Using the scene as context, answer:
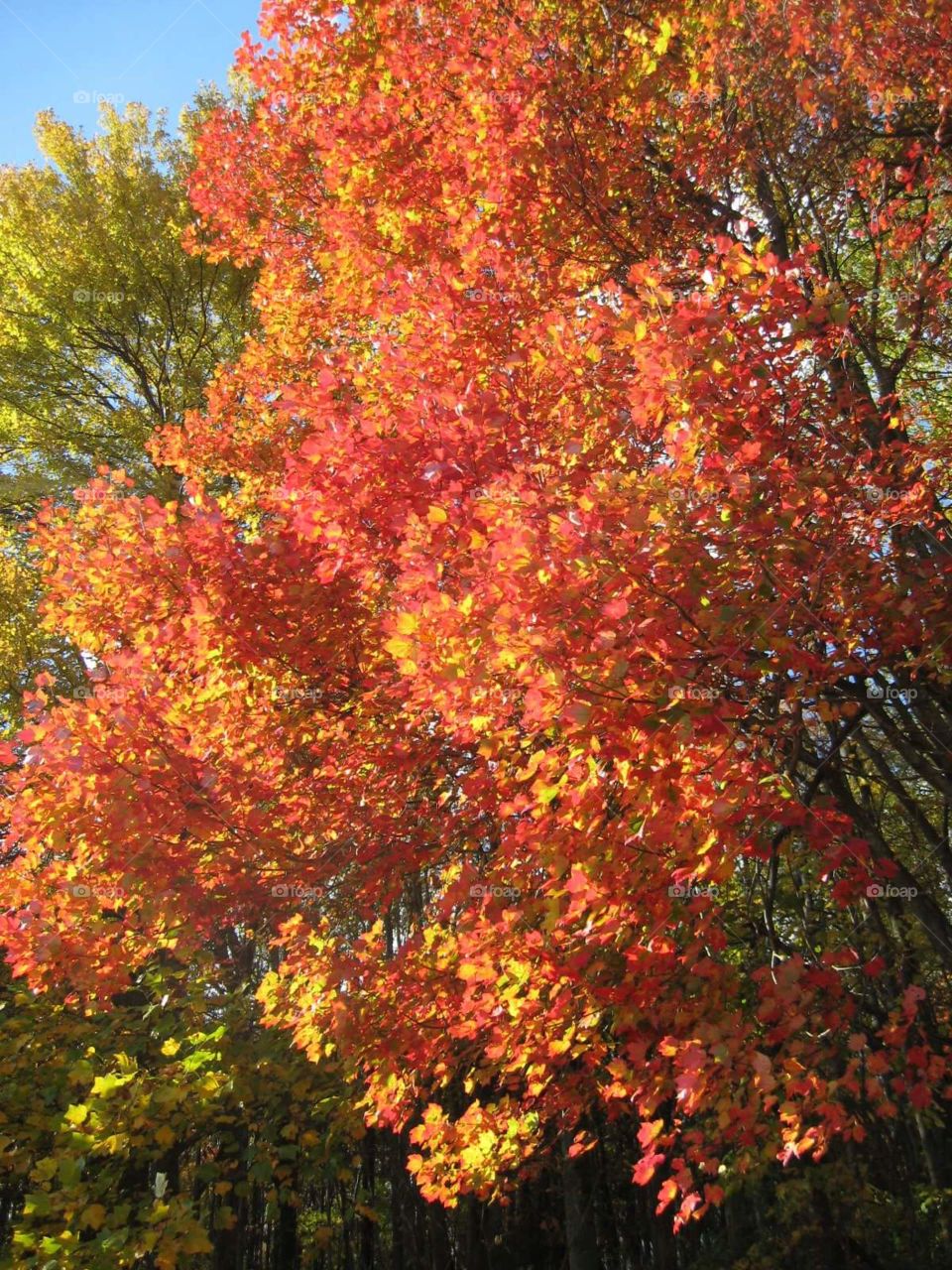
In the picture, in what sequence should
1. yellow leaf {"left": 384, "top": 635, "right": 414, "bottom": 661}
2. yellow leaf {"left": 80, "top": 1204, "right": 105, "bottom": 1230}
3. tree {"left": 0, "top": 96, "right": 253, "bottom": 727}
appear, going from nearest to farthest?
yellow leaf {"left": 384, "top": 635, "right": 414, "bottom": 661} < yellow leaf {"left": 80, "top": 1204, "right": 105, "bottom": 1230} < tree {"left": 0, "top": 96, "right": 253, "bottom": 727}

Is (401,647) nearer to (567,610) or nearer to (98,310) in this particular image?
(567,610)

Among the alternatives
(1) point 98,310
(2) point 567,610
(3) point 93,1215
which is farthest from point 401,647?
(1) point 98,310

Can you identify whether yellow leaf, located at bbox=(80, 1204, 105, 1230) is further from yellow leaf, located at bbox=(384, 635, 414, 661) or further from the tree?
the tree

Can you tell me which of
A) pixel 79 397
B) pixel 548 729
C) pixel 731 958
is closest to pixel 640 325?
pixel 548 729

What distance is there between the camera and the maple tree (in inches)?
125

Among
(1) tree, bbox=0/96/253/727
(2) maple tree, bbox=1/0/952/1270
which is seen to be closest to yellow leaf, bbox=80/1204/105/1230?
(2) maple tree, bbox=1/0/952/1270

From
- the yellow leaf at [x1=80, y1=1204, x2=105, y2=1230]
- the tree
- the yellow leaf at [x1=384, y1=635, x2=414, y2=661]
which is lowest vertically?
the yellow leaf at [x1=80, y1=1204, x2=105, y2=1230]

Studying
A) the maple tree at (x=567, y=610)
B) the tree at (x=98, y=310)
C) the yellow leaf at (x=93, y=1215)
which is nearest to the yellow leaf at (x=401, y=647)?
the maple tree at (x=567, y=610)

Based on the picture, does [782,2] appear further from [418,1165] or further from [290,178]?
[418,1165]

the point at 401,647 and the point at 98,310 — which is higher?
the point at 98,310

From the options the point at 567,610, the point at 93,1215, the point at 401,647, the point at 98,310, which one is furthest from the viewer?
the point at 98,310

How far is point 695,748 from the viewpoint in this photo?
131 inches

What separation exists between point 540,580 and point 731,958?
6.46 metres

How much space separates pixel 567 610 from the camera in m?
2.88
